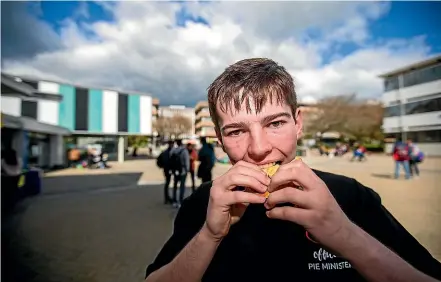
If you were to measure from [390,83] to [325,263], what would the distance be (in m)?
2.81

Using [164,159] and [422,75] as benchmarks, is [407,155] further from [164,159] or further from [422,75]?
[422,75]

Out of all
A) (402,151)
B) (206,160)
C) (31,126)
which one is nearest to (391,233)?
(206,160)

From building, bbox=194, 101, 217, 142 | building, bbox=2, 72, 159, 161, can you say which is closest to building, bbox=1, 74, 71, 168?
building, bbox=2, 72, 159, 161

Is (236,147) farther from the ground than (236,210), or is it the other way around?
(236,147)

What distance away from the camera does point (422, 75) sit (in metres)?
2.40

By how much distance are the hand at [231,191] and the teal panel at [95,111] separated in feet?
70.3

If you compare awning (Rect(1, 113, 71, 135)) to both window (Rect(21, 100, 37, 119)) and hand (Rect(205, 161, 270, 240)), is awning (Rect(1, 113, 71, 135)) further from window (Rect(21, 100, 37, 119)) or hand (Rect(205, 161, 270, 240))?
hand (Rect(205, 161, 270, 240))

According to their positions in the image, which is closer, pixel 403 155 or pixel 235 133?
pixel 235 133

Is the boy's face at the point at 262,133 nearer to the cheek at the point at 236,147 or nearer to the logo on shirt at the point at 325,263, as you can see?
the cheek at the point at 236,147

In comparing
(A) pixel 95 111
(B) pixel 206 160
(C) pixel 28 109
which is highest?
(A) pixel 95 111

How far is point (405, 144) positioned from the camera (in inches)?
377

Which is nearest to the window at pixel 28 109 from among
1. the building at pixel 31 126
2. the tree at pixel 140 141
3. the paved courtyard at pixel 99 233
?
the building at pixel 31 126

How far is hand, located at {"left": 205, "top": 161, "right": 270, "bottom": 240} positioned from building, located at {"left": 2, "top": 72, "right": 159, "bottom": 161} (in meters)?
19.4

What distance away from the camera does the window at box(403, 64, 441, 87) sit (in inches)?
Result: 86.8
